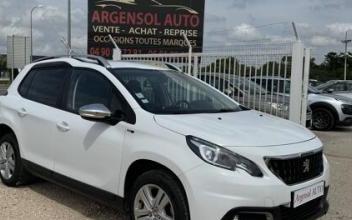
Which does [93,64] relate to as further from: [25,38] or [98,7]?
[25,38]

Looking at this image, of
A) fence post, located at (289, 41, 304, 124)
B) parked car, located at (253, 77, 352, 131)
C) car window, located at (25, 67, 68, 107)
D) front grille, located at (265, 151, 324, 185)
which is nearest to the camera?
front grille, located at (265, 151, 324, 185)

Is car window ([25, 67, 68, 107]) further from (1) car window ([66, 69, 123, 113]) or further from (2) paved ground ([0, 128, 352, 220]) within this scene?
(2) paved ground ([0, 128, 352, 220])

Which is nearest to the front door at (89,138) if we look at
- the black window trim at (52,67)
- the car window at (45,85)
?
the black window trim at (52,67)

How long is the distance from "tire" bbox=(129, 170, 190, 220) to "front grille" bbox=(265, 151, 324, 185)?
762 millimetres

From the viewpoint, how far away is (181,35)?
52.2 ft

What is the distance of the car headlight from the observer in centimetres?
407

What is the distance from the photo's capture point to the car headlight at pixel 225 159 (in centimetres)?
407

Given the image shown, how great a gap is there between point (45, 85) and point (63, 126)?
0.92m

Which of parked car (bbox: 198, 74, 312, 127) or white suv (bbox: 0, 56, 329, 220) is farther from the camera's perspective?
parked car (bbox: 198, 74, 312, 127)

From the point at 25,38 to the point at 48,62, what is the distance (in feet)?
91.0

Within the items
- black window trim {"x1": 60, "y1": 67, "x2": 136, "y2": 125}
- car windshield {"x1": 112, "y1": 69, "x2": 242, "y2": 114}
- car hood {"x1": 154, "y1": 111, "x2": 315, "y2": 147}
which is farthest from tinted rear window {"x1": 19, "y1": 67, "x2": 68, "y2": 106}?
car hood {"x1": 154, "y1": 111, "x2": 315, "y2": 147}

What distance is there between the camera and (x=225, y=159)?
409 centimetres

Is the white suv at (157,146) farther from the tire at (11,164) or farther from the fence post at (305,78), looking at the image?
the fence post at (305,78)

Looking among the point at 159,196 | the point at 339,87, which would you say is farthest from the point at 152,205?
the point at 339,87
